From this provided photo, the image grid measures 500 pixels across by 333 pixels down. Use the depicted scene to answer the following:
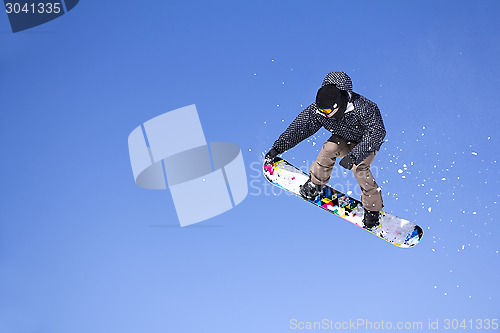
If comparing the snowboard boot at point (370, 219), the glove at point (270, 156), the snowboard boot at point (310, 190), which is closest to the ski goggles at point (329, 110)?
the glove at point (270, 156)

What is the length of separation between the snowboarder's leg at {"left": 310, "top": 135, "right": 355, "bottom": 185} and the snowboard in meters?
0.30

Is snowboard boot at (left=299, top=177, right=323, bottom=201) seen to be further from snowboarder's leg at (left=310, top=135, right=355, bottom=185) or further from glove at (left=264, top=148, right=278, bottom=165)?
glove at (left=264, top=148, right=278, bottom=165)

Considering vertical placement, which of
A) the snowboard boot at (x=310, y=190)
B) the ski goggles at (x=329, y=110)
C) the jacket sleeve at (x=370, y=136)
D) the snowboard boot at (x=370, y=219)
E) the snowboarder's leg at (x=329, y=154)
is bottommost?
the snowboard boot at (x=370, y=219)

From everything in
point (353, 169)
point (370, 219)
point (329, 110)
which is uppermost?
point (329, 110)

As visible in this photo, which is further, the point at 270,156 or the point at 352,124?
the point at 270,156

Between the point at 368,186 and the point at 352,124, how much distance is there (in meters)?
0.60

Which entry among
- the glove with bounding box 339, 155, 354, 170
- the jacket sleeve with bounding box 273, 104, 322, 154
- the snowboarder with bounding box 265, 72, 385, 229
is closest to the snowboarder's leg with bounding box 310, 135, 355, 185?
the snowboarder with bounding box 265, 72, 385, 229

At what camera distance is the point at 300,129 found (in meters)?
4.84

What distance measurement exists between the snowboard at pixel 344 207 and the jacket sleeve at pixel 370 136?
2.98ft

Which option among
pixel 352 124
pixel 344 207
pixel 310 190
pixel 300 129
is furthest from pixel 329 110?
pixel 344 207

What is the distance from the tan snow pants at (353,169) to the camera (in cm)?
471

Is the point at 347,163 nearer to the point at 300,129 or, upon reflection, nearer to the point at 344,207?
the point at 300,129

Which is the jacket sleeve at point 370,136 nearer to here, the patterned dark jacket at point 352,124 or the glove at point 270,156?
the patterned dark jacket at point 352,124

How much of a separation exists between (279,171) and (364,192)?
2.71ft
